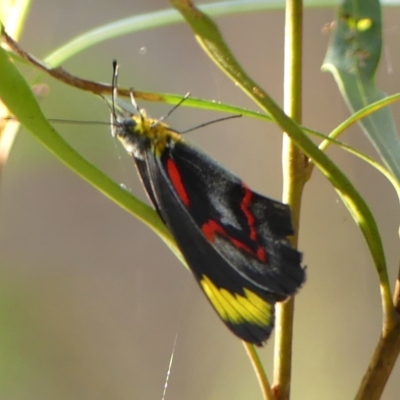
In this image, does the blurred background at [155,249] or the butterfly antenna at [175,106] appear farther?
the blurred background at [155,249]

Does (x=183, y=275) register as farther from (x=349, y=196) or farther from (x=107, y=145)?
(x=349, y=196)

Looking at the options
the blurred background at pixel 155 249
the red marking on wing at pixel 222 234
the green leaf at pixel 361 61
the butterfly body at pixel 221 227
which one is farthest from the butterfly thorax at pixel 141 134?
the blurred background at pixel 155 249

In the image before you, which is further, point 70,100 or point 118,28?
point 70,100

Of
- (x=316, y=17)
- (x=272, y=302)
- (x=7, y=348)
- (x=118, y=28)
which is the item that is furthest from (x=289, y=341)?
(x=316, y=17)

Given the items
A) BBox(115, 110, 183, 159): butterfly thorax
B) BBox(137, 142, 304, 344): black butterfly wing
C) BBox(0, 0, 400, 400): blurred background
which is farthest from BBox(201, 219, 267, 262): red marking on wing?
BBox(0, 0, 400, 400): blurred background

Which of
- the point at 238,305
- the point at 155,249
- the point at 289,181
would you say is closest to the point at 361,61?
the point at 289,181

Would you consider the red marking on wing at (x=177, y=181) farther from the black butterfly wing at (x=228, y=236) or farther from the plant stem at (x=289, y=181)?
the plant stem at (x=289, y=181)
